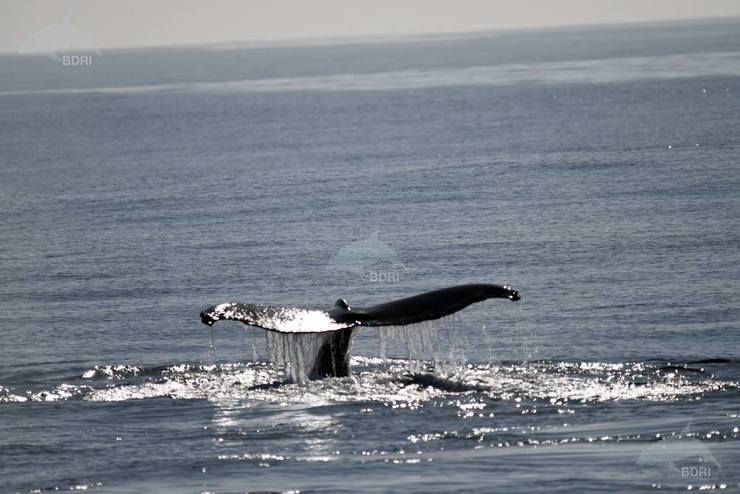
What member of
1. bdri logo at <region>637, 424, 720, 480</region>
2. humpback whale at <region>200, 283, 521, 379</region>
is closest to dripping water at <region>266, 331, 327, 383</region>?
humpback whale at <region>200, 283, 521, 379</region>

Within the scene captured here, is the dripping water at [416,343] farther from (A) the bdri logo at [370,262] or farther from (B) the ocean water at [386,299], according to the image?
(A) the bdri logo at [370,262]

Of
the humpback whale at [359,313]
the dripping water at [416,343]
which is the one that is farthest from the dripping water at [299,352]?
the dripping water at [416,343]

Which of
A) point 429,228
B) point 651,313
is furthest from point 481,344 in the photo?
point 429,228

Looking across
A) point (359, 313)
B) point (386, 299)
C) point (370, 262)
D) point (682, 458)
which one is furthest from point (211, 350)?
point (370, 262)

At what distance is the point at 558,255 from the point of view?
2486cm

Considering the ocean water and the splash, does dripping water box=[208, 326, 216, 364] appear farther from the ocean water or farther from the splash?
the splash

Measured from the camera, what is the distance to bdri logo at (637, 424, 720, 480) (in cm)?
1245

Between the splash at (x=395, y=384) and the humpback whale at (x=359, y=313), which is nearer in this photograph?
the humpback whale at (x=359, y=313)

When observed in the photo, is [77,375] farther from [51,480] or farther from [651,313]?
[651,313]

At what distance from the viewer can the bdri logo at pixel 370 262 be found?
79.7ft

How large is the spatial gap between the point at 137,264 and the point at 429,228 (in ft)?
20.9

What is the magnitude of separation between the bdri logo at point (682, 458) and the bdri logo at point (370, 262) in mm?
10763

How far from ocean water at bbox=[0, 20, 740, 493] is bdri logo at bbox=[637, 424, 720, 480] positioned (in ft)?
0.08

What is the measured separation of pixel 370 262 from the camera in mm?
25594
